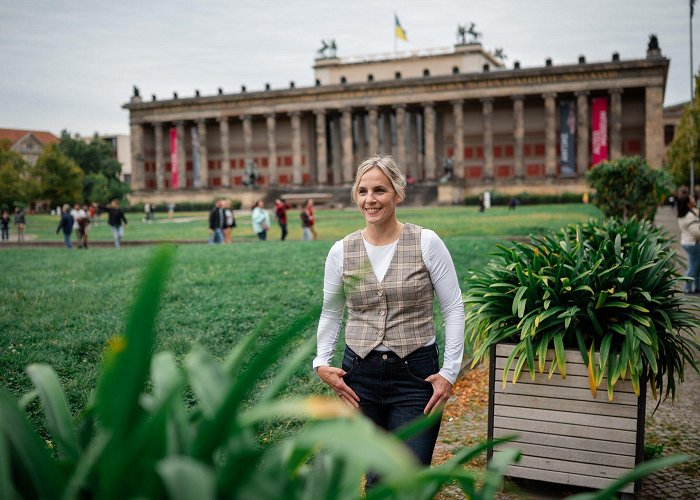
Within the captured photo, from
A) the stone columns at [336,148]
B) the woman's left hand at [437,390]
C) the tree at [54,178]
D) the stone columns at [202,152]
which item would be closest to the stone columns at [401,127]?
the stone columns at [336,148]

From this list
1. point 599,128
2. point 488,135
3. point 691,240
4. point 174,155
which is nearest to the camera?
point 691,240

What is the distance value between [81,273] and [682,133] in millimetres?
62579

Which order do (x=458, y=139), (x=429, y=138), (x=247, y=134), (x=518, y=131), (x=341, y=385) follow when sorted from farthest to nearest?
(x=247, y=134), (x=429, y=138), (x=458, y=139), (x=518, y=131), (x=341, y=385)

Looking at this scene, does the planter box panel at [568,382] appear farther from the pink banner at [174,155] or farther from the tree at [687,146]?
the pink banner at [174,155]

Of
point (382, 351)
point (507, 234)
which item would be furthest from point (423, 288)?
point (507, 234)

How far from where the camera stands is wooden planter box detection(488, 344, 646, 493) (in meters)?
4.71

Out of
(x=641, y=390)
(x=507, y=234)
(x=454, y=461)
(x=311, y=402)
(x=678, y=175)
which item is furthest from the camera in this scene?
(x=678, y=175)

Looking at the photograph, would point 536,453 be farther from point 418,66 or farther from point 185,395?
point 418,66

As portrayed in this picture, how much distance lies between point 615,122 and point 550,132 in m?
6.57

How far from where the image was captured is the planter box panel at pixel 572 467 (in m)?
4.72

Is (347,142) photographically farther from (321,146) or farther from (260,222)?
(260,222)

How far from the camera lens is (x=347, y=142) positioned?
82.0 metres

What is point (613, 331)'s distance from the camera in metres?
5.05

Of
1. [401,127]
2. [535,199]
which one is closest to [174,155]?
[401,127]
